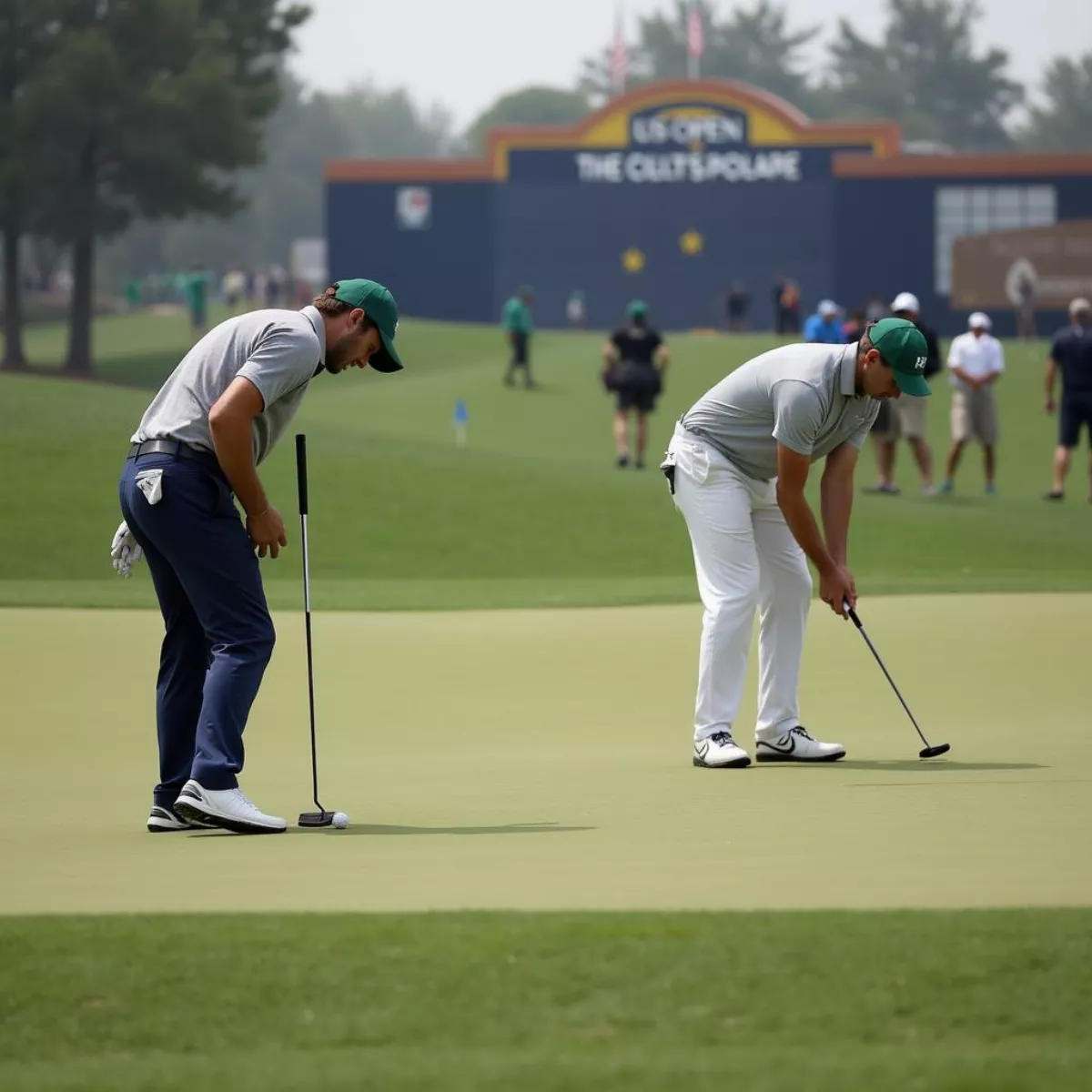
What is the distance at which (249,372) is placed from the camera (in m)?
6.05

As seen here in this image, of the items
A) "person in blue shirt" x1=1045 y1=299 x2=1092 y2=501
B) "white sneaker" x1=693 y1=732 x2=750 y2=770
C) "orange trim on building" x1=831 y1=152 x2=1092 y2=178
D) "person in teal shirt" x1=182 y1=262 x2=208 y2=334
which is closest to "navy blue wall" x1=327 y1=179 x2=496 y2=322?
"orange trim on building" x1=831 y1=152 x2=1092 y2=178

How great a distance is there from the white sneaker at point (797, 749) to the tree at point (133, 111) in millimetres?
38683

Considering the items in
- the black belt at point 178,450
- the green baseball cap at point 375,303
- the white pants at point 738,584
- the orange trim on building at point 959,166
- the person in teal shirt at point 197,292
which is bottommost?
the white pants at point 738,584

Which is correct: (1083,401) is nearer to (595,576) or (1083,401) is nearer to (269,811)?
(595,576)

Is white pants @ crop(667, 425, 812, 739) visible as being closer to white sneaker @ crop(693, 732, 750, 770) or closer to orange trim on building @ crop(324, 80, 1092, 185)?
white sneaker @ crop(693, 732, 750, 770)

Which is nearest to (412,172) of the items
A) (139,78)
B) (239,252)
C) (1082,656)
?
(139,78)

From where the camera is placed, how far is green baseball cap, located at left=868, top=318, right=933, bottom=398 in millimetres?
7215

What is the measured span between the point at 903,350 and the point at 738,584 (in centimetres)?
106

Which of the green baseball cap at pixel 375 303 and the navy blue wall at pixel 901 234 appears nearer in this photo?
the green baseball cap at pixel 375 303

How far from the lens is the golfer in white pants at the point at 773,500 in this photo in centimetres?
733

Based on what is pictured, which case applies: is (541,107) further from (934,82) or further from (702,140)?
(702,140)

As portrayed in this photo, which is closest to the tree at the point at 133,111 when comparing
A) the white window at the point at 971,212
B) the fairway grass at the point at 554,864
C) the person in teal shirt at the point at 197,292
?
the person in teal shirt at the point at 197,292

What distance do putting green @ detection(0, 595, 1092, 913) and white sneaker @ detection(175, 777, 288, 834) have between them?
60mm

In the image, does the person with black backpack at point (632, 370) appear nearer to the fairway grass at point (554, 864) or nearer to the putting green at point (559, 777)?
the fairway grass at point (554, 864)
